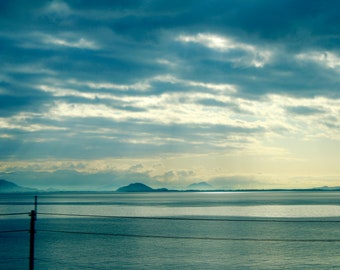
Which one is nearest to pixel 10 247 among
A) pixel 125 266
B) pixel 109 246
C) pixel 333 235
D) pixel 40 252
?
pixel 40 252

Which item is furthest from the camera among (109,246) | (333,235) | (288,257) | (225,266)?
(333,235)

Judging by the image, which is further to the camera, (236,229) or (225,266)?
(236,229)

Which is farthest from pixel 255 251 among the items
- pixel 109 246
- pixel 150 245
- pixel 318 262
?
pixel 109 246

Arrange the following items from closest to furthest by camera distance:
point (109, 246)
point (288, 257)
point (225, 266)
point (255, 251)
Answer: point (225, 266)
point (288, 257)
point (255, 251)
point (109, 246)

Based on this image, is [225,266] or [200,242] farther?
[200,242]

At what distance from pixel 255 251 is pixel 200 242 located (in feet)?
28.4

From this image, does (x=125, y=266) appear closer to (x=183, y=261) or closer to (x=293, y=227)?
(x=183, y=261)

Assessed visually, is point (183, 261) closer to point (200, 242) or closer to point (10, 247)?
point (200, 242)

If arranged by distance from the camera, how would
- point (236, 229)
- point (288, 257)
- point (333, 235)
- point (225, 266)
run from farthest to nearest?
point (236, 229), point (333, 235), point (288, 257), point (225, 266)

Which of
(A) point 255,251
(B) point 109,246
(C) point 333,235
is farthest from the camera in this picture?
(C) point 333,235

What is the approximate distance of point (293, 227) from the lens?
78188mm

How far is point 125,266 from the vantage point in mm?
39688

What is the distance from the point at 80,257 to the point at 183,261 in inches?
437

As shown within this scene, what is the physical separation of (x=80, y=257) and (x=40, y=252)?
23.4ft
